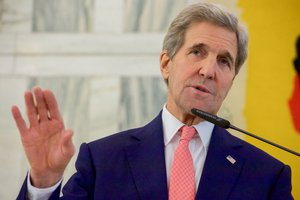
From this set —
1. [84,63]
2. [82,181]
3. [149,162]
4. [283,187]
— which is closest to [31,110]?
[82,181]

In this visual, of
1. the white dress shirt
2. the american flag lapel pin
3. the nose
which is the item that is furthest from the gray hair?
the american flag lapel pin

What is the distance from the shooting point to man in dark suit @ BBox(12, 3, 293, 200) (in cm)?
131

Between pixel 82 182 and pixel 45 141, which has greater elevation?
pixel 45 141

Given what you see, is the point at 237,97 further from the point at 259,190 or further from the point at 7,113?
the point at 7,113

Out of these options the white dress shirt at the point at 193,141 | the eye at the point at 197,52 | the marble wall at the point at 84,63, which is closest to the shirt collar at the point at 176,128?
the white dress shirt at the point at 193,141

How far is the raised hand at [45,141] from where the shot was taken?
1.28 m

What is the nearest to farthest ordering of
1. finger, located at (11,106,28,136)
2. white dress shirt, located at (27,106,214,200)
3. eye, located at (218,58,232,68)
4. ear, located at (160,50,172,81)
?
finger, located at (11,106,28,136) < white dress shirt, located at (27,106,214,200) < eye, located at (218,58,232,68) < ear, located at (160,50,172,81)

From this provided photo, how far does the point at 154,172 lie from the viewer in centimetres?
148

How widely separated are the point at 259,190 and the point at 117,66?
133cm

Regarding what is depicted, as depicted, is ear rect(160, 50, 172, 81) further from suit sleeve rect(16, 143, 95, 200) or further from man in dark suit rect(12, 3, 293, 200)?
suit sleeve rect(16, 143, 95, 200)

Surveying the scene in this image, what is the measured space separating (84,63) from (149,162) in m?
1.23

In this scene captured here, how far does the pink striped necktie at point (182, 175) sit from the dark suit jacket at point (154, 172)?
25 mm

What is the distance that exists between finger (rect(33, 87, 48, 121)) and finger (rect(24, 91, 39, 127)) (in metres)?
0.01

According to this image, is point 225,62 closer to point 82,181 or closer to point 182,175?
point 182,175
